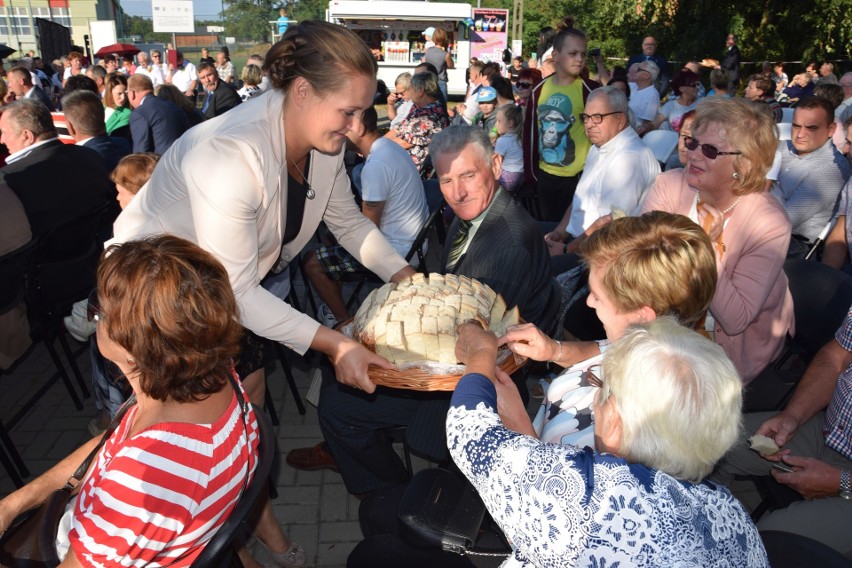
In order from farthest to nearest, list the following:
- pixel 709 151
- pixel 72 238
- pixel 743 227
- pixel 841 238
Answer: pixel 841 238 < pixel 72 238 < pixel 709 151 < pixel 743 227

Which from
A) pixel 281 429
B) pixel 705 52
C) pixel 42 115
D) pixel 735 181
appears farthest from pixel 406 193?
pixel 705 52

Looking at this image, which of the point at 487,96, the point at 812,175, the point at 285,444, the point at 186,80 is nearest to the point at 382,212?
the point at 285,444

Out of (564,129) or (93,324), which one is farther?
(564,129)

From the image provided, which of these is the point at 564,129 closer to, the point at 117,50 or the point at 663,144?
the point at 663,144

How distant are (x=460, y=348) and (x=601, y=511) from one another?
0.78 meters

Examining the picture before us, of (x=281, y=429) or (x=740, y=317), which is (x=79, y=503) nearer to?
(x=281, y=429)

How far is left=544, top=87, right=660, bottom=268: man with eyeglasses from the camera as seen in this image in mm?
4453

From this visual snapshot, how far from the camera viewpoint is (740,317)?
2.74 meters

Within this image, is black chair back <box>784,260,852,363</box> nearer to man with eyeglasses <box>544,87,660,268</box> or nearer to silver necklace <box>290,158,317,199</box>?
man with eyeglasses <box>544,87,660,268</box>

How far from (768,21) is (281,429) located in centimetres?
2189

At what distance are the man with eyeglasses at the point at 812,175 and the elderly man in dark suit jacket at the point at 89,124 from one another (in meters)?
5.74

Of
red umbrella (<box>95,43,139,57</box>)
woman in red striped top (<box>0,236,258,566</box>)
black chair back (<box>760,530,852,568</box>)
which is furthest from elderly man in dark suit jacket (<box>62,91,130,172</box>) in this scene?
red umbrella (<box>95,43,139,57</box>)

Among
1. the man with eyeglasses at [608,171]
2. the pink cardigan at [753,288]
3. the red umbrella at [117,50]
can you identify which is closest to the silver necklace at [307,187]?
the pink cardigan at [753,288]

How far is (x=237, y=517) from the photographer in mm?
1655
